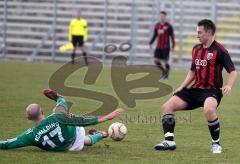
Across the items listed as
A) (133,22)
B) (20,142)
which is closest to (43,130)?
(20,142)

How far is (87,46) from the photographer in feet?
109

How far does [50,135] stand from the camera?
9.05 meters

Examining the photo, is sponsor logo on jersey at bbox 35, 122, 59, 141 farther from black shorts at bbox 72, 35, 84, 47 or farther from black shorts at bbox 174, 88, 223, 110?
black shorts at bbox 72, 35, 84, 47

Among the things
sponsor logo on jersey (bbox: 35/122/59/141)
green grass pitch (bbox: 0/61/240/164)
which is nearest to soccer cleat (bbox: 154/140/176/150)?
green grass pitch (bbox: 0/61/240/164)

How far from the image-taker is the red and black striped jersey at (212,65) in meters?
9.55

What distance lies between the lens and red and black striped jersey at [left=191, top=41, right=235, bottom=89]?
9.55 meters

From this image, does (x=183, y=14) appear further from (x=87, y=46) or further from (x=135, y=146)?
(x=135, y=146)

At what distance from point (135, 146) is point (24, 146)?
162 cm

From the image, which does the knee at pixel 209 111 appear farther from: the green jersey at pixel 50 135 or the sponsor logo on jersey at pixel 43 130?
the sponsor logo on jersey at pixel 43 130

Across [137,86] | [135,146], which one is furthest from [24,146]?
[137,86]

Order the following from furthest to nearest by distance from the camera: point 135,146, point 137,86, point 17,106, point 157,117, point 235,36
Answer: point 235,36 < point 137,86 < point 17,106 < point 157,117 < point 135,146

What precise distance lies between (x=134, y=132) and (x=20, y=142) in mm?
2842

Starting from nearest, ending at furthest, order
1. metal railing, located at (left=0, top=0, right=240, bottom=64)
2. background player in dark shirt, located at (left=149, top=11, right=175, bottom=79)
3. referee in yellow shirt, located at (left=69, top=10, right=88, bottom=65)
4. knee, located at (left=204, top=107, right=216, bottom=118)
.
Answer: knee, located at (left=204, top=107, right=216, bottom=118)
background player in dark shirt, located at (left=149, top=11, right=175, bottom=79)
referee in yellow shirt, located at (left=69, top=10, right=88, bottom=65)
metal railing, located at (left=0, top=0, right=240, bottom=64)

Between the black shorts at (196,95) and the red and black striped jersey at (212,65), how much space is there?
0.24 feet
